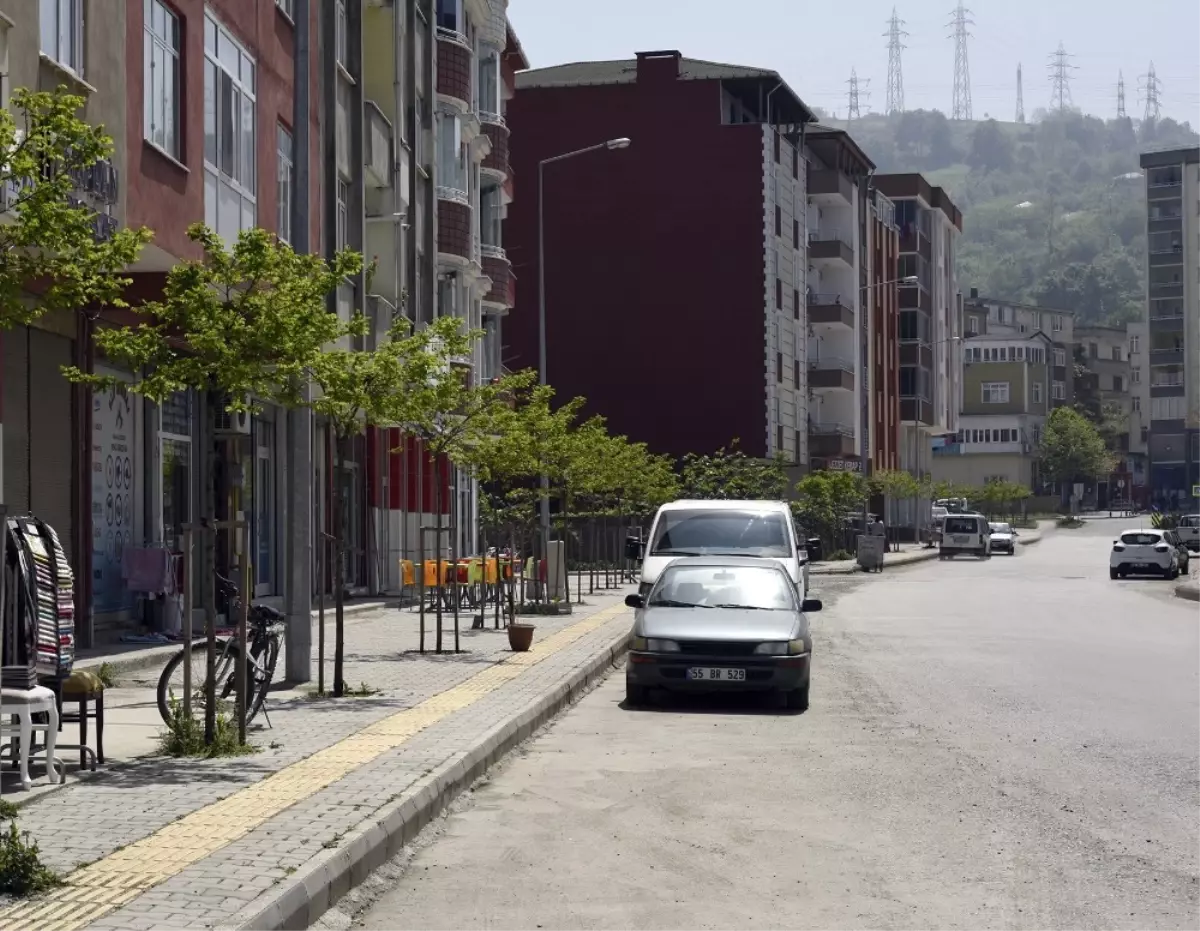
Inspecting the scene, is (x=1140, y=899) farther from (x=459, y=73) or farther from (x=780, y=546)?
(x=459, y=73)

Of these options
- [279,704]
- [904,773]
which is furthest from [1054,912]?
[279,704]

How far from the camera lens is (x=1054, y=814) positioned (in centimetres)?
1082

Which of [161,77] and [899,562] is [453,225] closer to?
[161,77]

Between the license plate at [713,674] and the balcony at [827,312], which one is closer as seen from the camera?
the license plate at [713,674]

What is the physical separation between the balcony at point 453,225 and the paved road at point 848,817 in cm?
2416

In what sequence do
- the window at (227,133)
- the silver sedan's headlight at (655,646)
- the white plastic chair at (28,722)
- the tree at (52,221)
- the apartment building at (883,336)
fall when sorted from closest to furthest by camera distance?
the tree at (52,221)
the white plastic chair at (28,722)
the silver sedan's headlight at (655,646)
the window at (227,133)
the apartment building at (883,336)

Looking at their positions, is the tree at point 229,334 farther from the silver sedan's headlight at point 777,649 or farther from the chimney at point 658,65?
the chimney at point 658,65

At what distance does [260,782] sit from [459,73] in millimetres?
35304

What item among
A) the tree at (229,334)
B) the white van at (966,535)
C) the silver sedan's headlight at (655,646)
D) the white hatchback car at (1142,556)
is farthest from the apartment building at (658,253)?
the tree at (229,334)

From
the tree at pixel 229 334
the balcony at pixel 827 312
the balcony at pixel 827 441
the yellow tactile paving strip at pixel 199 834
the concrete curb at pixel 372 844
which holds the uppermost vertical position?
the balcony at pixel 827 312

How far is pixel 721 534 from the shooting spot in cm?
2686

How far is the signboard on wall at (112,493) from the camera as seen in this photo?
23453mm

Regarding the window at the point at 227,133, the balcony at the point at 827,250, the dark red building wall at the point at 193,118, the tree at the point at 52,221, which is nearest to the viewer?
the tree at the point at 52,221

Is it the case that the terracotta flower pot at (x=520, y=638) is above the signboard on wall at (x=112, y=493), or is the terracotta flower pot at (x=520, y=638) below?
below
